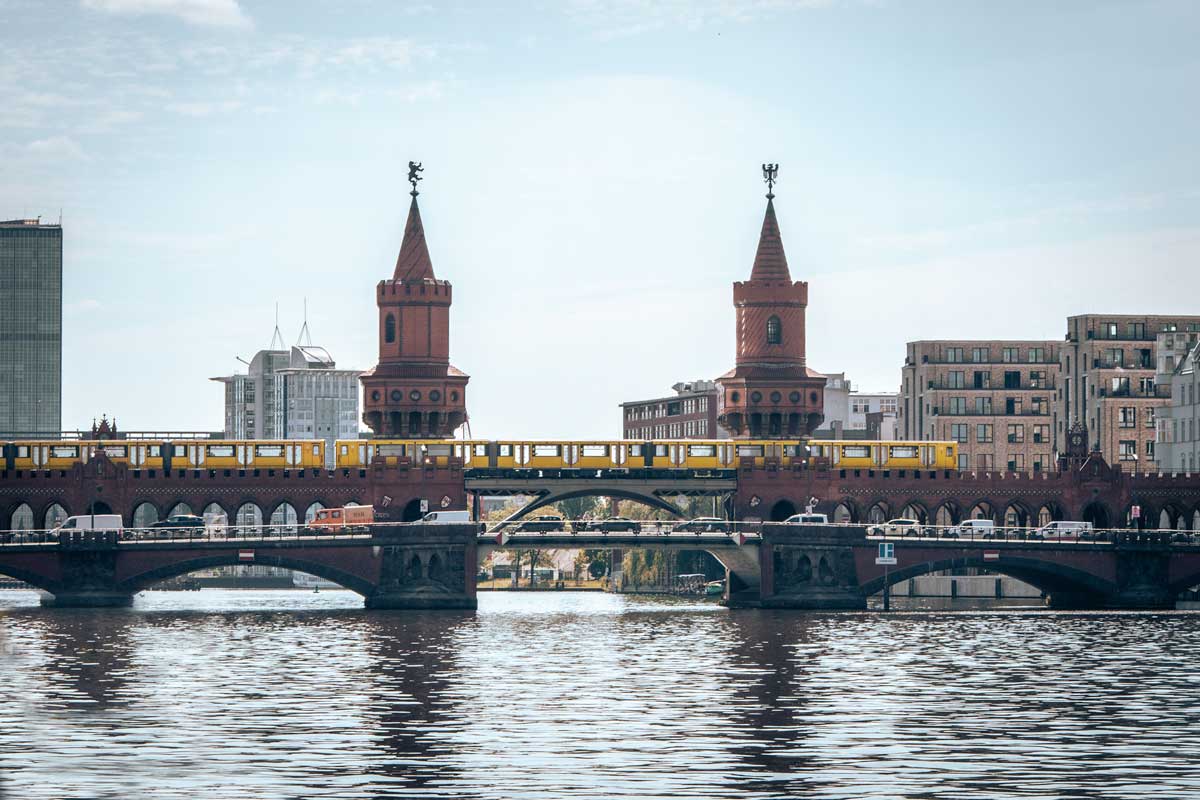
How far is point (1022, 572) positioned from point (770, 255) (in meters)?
44.9

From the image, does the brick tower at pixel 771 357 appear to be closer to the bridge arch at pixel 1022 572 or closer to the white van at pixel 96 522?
Result: the bridge arch at pixel 1022 572

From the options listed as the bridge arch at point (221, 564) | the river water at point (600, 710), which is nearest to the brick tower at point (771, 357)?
the bridge arch at point (221, 564)

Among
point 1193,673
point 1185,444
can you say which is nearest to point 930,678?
→ point 1193,673

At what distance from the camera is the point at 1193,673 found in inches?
3748

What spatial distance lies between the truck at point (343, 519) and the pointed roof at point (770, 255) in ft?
138

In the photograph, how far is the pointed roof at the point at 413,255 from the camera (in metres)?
181

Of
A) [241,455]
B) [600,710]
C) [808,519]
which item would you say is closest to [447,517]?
[241,455]

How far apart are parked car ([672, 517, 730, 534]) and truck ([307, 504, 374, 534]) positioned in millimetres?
21489

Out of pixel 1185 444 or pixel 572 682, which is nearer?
pixel 572 682

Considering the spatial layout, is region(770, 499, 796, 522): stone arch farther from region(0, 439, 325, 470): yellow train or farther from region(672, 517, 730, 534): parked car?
region(0, 439, 325, 470): yellow train

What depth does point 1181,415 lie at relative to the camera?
591 ft

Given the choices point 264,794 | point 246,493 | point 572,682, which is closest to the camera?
point 264,794

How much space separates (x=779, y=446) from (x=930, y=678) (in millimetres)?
81070

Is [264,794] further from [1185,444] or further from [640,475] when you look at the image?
[1185,444]
